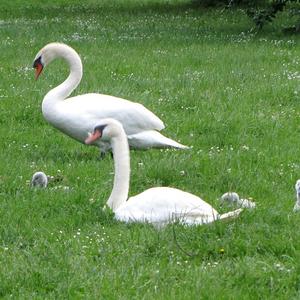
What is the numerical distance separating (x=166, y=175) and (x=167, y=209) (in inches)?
71.1

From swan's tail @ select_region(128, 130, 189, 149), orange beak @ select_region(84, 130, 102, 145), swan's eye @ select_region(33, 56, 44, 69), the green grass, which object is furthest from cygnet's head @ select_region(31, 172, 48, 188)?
swan's eye @ select_region(33, 56, 44, 69)

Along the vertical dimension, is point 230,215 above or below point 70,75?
below

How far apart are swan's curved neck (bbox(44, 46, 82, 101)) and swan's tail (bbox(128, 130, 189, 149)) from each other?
35.4 inches

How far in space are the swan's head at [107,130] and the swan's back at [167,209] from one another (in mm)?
704

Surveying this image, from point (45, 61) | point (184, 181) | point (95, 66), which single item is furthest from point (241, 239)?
point (95, 66)

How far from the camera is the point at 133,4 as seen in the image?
1184 inches

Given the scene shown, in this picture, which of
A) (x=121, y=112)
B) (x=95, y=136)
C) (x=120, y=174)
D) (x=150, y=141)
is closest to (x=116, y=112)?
(x=121, y=112)

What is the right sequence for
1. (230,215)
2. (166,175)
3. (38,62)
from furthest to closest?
(38,62), (166,175), (230,215)

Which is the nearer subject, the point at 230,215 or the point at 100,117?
the point at 230,215

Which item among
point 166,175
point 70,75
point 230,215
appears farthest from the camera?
point 70,75

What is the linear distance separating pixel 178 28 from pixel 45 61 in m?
11.1

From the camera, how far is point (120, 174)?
6.86 m

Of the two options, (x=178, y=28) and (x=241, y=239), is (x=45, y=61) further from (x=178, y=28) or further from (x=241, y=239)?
(x=178, y=28)

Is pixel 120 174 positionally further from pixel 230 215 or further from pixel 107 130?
pixel 230 215
